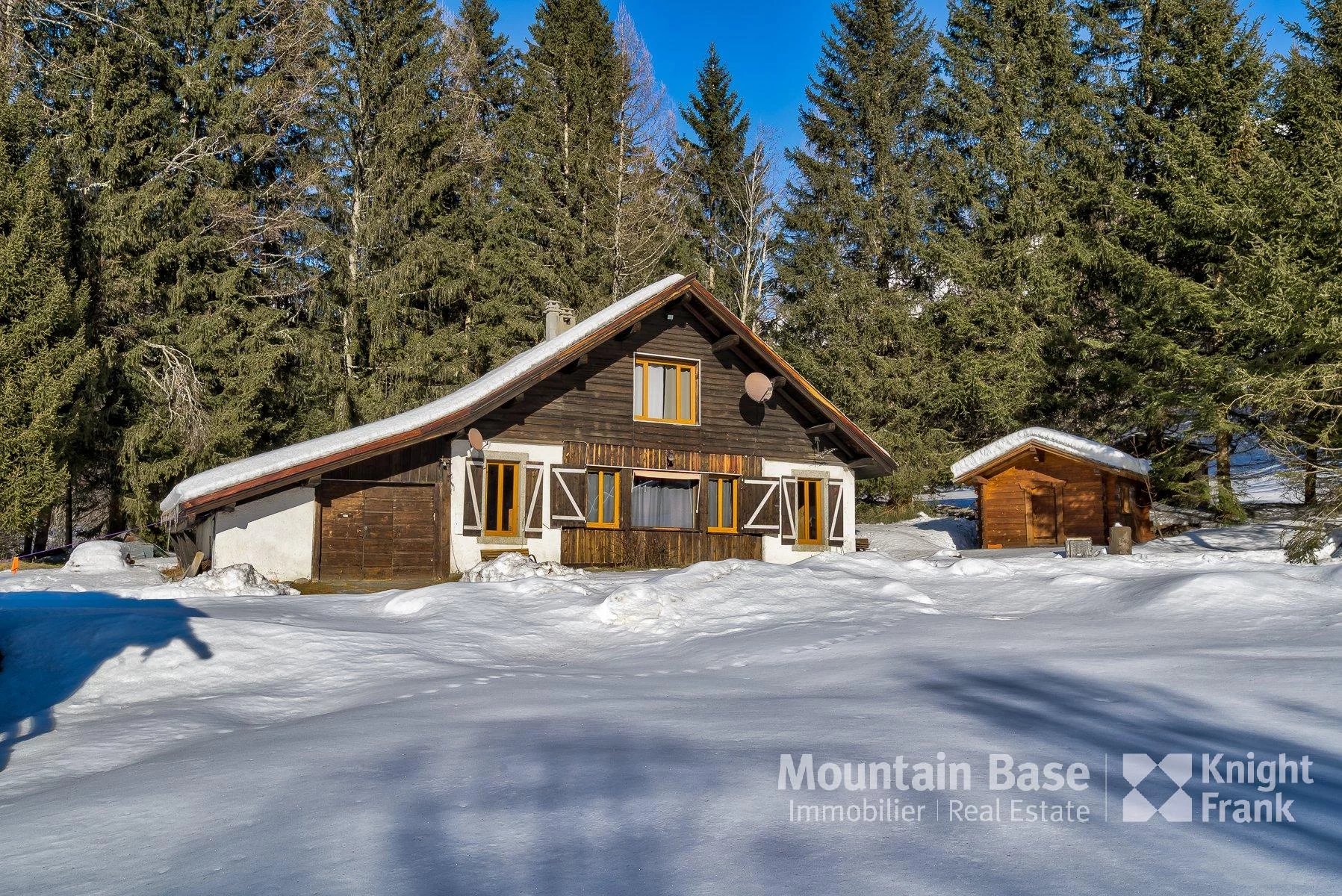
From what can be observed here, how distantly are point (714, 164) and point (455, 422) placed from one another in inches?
918

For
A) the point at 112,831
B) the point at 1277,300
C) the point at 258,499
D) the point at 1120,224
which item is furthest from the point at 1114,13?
the point at 112,831

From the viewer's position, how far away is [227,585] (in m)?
13.9

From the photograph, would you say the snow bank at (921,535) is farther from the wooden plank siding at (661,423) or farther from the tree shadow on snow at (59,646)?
the tree shadow on snow at (59,646)

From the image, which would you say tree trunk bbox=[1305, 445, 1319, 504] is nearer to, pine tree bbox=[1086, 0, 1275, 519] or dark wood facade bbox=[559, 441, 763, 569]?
pine tree bbox=[1086, 0, 1275, 519]

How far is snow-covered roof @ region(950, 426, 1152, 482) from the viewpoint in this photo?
2261cm

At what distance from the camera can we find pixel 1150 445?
26.6 m

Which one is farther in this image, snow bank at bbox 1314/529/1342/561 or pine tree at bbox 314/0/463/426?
pine tree at bbox 314/0/463/426

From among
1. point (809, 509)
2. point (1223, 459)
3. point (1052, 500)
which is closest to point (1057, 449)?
point (1052, 500)

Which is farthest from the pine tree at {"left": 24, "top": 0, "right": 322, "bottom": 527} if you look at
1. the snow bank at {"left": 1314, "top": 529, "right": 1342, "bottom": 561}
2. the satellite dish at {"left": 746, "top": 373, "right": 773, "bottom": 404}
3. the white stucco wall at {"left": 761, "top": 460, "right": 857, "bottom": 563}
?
the snow bank at {"left": 1314, "top": 529, "right": 1342, "bottom": 561}

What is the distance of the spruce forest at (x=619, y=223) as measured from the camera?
21297 mm

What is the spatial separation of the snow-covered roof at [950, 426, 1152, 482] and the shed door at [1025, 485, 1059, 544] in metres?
1.38

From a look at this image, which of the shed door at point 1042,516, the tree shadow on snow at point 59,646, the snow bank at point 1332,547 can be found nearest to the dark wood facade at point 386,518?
the tree shadow on snow at point 59,646

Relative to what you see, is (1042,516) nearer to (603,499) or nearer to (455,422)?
(603,499)

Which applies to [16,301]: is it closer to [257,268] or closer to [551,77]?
[257,268]
